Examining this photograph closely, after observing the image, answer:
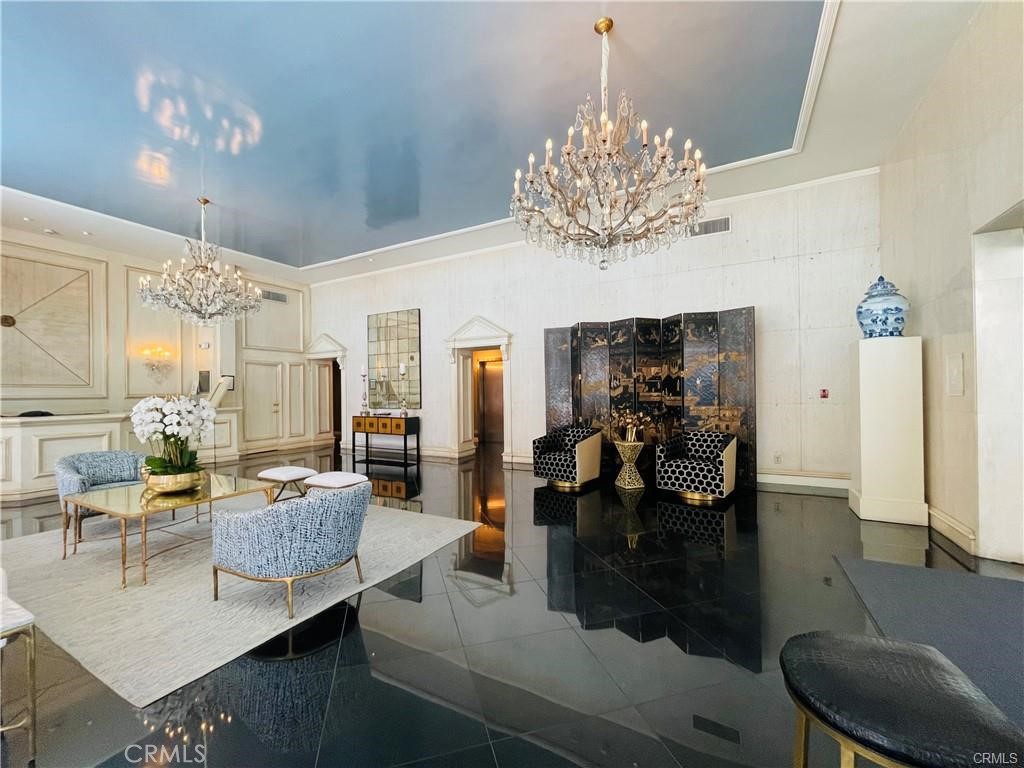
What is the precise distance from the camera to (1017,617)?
2.57 meters

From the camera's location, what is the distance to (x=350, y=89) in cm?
389

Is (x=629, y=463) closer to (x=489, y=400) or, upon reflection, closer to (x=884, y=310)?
(x=884, y=310)

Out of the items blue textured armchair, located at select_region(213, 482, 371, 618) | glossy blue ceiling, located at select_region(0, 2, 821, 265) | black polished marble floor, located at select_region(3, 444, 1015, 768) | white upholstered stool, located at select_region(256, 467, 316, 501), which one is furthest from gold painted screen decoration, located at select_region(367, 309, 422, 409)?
blue textured armchair, located at select_region(213, 482, 371, 618)

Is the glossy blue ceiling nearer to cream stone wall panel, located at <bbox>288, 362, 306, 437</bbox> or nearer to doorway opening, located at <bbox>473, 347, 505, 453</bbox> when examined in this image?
cream stone wall panel, located at <bbox>288, 362, 306, 437</bbox>

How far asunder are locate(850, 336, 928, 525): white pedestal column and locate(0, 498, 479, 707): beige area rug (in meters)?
4.39

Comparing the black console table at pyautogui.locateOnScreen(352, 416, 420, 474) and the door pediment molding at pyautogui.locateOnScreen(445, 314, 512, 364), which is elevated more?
the door pediment molding at pyautogui.locateOnScreen(445, 314, 512, 364)

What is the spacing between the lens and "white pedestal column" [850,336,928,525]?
14.2 ft

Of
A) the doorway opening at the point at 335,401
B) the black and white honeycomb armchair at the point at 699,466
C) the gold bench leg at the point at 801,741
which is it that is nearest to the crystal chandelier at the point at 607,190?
the black and white honeycomb armchair at the point at 699,466

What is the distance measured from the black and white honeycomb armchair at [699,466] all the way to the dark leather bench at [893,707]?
4227 millimetres

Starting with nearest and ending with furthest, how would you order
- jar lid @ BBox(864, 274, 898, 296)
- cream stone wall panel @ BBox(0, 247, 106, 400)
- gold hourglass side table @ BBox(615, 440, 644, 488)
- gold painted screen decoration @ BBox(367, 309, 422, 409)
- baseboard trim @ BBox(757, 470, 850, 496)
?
jar lid @ BBox(864, 274, 898, 296), baseboard trim @ BBox(757, 470, 850, 496), gold hourglass side table @ BBox(615, 440, 644, 488), cream stone wall panel @ BBox(0, 247, 106, 400), gold painted screen decoration @ BBox(367, 309, 422, 409)

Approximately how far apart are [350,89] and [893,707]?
5140mm

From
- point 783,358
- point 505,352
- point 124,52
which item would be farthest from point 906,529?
point 124,52

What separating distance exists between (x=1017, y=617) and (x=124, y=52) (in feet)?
24.7

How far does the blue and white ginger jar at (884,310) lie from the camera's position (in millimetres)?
4398
